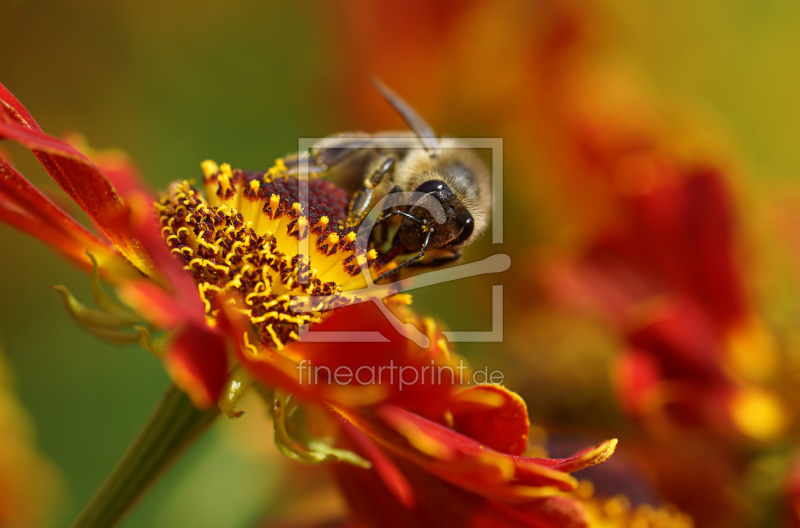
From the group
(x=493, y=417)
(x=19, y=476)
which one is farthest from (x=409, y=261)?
(x=19, y=476)

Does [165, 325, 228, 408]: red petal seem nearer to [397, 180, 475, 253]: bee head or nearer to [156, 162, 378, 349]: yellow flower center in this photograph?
[156, 162, 378, 349]: yellow flower center

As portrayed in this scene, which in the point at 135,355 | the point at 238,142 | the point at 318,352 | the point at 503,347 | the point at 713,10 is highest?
the point at 713,10

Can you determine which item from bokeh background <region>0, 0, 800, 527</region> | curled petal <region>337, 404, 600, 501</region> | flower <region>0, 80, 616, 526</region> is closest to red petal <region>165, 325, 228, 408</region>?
flower <region>0, 80, 616, 526</region>

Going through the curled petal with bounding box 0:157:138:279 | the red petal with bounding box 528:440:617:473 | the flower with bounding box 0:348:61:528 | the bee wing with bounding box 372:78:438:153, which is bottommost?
the red petal with bounding box 528:440:617:473

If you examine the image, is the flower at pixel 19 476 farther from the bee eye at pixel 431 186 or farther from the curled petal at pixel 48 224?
Result: the bee eye at pixel 431 186

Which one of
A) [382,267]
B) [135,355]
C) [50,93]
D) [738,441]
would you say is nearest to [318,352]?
[382,267]

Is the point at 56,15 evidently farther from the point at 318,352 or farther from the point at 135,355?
the point at 318,352

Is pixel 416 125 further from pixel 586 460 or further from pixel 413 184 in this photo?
pixel 586 460
